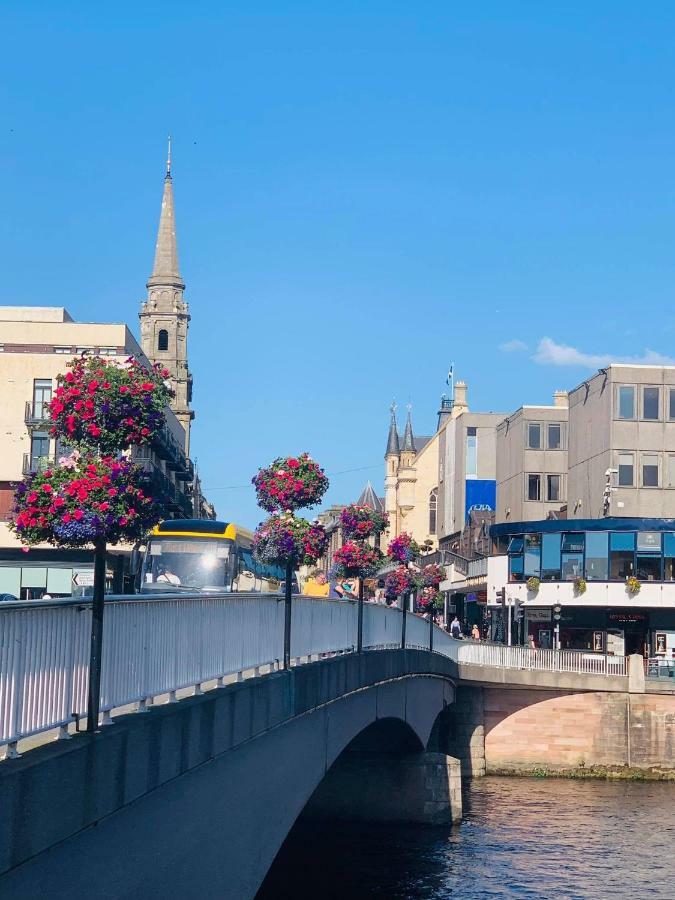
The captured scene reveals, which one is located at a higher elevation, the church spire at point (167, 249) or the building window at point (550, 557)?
the church spire at point (167, 249)

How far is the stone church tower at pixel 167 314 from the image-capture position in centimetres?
13600

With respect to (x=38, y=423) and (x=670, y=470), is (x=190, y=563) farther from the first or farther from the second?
(x=670, y=470)

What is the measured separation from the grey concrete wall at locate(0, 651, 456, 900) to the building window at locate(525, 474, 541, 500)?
6470cm

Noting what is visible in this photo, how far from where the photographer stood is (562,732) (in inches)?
2244

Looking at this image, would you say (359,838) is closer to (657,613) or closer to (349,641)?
(349,641)

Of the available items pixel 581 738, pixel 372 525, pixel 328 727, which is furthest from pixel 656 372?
pixel 328 727

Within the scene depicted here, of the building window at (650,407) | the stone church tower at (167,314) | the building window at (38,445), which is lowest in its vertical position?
the building window at (38,445)

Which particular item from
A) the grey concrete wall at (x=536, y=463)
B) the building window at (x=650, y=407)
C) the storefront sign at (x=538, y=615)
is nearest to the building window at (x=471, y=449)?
the grey concrete wall at (x=536, y=463)

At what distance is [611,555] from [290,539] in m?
51.1

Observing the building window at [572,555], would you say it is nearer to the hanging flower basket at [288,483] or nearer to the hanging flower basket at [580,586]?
the hanging flower basket at [580,586]

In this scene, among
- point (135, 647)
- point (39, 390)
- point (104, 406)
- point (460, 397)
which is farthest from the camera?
point (460, 397)

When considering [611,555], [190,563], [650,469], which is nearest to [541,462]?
[650,469]

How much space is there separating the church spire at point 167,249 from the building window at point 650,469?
7093cm

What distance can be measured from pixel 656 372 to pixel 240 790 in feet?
199
